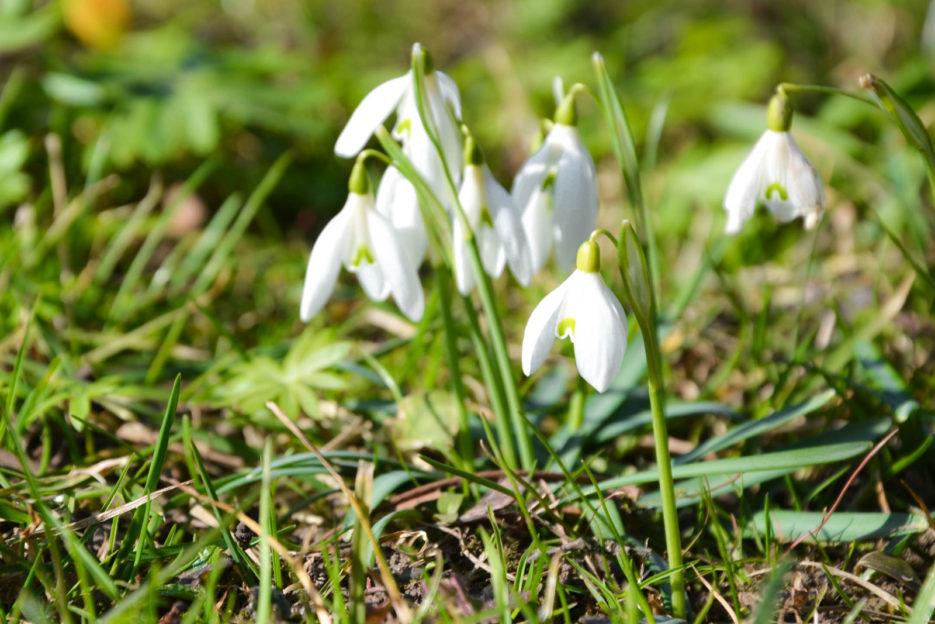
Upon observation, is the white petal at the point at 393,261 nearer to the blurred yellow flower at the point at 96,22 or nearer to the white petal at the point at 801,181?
the white petal at the point at 801,181

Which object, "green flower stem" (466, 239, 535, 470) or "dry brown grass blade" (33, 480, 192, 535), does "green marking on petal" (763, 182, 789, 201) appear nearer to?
"green flower stem" (466, 239, 535, 470)

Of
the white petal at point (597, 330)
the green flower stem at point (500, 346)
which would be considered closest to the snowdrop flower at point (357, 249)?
the green flower stem at point (500, 346)

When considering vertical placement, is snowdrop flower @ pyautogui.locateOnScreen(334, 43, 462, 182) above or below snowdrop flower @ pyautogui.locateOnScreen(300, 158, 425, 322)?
above

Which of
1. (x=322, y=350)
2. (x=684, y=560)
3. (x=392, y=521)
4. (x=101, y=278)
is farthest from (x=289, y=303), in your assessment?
(x=684, y=560)

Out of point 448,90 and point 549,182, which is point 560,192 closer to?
point 549,182

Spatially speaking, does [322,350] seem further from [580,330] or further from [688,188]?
[688,188]

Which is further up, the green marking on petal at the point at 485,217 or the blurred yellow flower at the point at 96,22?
the blurred yellow flower at the point at 96,22

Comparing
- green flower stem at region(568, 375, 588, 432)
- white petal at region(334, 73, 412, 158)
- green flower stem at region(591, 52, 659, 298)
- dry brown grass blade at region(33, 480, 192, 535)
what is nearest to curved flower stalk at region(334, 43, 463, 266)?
white petal at region(334, 73, 412, 158)

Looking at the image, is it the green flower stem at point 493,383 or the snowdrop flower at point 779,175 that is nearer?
the snowdrop flower at point 779,175
